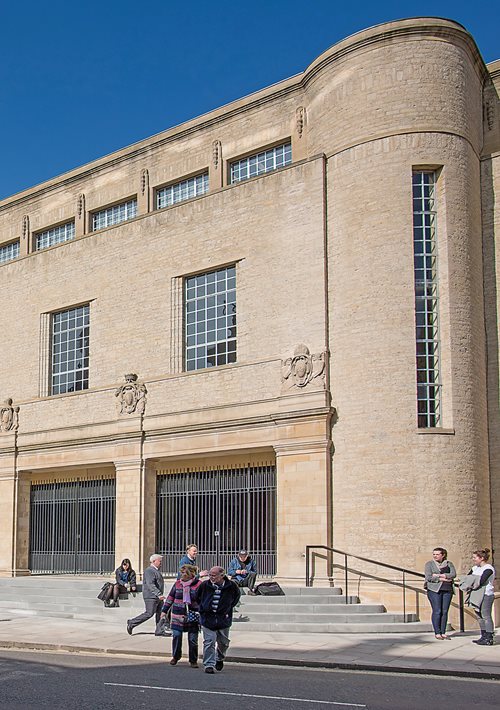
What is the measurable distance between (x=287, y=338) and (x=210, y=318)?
3.18 meters

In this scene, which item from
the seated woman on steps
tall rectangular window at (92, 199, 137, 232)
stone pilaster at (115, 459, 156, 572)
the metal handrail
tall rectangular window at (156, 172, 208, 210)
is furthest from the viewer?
tall rectangular window at (92, 199, 137, 232)

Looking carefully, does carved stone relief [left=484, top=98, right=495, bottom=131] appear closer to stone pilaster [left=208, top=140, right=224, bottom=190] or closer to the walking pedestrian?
stone pilaster [left=208, top=140, right=224, bottom=190]

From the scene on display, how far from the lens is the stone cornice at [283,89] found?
2298cm

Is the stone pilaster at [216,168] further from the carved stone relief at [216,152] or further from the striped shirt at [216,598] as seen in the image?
the striped shirt at [216,598]

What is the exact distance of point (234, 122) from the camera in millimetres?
27750

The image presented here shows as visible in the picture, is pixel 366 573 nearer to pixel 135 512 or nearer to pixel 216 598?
pixel 135 512

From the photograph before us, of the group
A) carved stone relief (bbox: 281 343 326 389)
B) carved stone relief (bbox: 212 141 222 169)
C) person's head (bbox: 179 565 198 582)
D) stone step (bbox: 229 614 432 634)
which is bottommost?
stone step (bbox: 229 614 432 634)

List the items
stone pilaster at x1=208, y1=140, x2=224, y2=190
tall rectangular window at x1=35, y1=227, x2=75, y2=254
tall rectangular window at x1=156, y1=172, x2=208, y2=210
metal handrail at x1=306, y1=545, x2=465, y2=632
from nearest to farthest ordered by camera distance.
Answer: metal handrail at x1=306, y1=545, x2=465, y2=632, stone pilaster at x1=208, y1=140, x2=224, y2=190, tall rectangular window at x1=156, y1=172, x2=208, y2=210, tall rectangular window at x1=35, y1=227, x2=75, y2=254

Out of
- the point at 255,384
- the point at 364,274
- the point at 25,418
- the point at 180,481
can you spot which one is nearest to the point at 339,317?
the point at 364,274

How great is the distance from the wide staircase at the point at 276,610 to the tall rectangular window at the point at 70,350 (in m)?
6.93

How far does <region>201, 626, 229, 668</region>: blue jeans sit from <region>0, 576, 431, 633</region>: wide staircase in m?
5.37

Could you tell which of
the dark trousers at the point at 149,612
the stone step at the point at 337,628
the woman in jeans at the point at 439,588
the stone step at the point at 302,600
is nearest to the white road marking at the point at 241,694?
the dark trousers at the point at 149,612

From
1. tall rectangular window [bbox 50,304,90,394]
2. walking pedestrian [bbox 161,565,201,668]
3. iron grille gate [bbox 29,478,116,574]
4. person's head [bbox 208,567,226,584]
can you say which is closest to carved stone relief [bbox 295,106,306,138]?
tall rectangular window [bbox 50,304,90,394]

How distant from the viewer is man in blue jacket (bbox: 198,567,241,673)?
13469 millimetres
